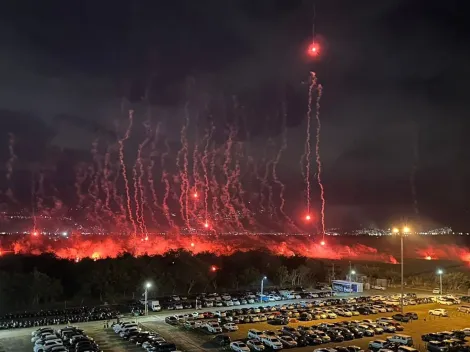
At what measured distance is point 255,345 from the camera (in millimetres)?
17078

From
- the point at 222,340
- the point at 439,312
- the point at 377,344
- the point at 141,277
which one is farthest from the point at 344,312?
the point at 141,277

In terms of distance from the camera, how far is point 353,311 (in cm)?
2477

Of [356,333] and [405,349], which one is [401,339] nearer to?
[405,349]

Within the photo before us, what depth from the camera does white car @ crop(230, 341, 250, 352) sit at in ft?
54.5

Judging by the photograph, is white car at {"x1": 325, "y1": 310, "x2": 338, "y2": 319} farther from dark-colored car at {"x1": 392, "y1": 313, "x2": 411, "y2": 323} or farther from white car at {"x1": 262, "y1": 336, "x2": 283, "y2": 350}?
white car at {"x1": 262, "y1": 336, "x2": 283, "y2": 350}

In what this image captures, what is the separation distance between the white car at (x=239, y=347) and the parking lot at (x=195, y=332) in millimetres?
717

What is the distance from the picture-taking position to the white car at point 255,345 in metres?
16.9

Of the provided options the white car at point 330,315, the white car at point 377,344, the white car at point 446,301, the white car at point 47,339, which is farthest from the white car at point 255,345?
the white car at point 446,301

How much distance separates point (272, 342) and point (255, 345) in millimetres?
774

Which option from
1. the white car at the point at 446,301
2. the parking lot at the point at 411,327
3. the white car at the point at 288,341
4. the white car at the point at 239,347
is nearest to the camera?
the white car at the point at 239,347

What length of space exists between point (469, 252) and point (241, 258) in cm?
3837

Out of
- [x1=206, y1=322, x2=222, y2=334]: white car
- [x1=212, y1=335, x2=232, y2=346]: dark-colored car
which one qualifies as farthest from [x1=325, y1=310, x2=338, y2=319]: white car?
[x1=212, y1=335, x2=232, y2=346]: dark-colored car

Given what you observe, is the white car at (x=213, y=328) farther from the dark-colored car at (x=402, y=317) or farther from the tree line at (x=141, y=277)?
the tree line at (x=141, y=277)

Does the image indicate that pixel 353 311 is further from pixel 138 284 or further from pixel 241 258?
pixel 241 258
